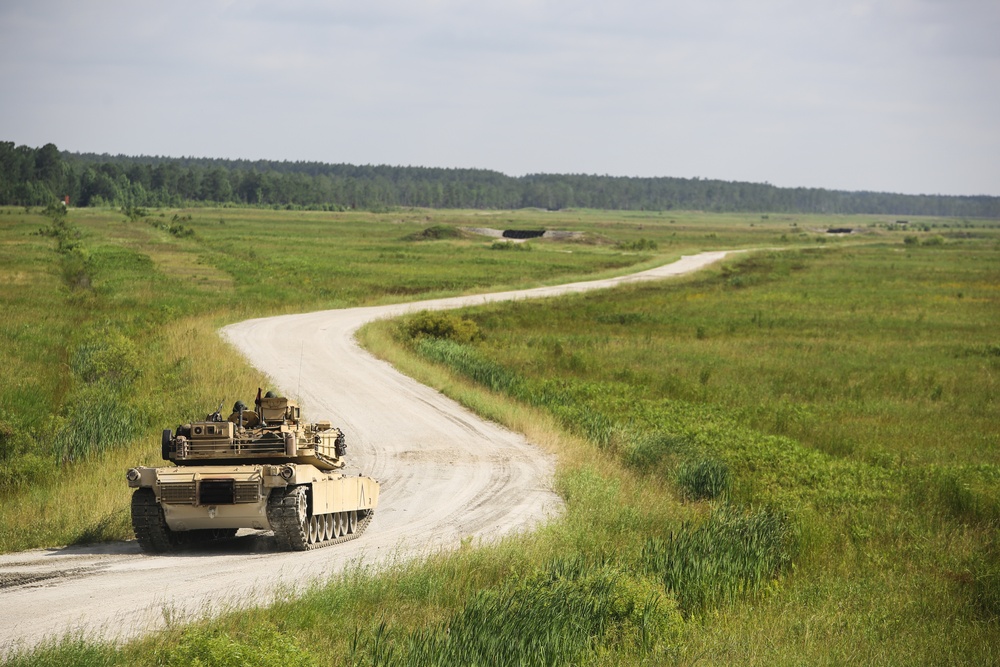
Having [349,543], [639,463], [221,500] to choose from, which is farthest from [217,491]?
[639,463]

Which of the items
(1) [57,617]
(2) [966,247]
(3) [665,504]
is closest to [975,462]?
(3) [665,504]

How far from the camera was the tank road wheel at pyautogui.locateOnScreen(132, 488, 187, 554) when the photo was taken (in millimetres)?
17875

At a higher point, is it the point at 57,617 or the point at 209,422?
the point at 209,422

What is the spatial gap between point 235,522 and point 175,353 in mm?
22725

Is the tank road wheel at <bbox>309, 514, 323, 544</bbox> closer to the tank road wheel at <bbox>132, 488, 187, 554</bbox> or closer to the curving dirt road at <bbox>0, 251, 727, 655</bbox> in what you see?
the curving dirt road at <bbox>0, 251, 727, 655</bbox>

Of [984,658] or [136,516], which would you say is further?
[136,516]

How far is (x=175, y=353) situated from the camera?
3969 cm

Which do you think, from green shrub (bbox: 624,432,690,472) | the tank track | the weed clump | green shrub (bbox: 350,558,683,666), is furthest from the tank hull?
green shrub (bbox: 624,432,690,472)

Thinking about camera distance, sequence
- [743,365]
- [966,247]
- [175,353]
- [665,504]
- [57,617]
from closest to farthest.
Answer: [57,617] < [665,504] < [175,353] < [743,365] < [966,247]

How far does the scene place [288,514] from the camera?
18.0 meters

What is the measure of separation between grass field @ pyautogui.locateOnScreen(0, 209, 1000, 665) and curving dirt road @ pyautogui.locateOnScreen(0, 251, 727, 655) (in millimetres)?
1016

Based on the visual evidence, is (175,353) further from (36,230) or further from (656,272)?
(36,230)

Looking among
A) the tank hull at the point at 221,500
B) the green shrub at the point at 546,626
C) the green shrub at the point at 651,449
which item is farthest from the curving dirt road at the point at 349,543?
the green shrub at the point at 546,626

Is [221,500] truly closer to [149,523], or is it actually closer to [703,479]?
[149,523]
